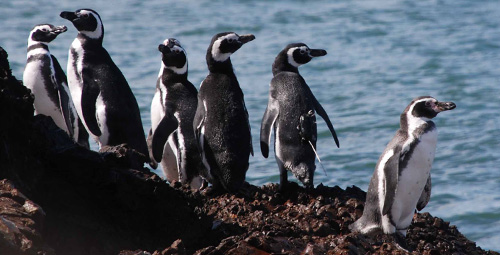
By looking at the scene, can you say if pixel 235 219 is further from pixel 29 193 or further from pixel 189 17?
pixel 189 17

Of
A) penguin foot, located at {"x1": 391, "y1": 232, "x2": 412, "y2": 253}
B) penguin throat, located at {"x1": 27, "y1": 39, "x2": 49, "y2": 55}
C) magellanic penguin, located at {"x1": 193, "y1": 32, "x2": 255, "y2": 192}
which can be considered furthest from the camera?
penguin throat, located at {"x1": 27, "y1": 39, "x2": 49, "y2": 55}

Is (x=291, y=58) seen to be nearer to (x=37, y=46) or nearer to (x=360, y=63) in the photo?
(x=37, y=46)

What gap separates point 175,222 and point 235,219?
728 millimetres

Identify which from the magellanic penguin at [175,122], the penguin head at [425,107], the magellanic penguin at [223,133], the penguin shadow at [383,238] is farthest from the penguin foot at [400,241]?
the magellanic penguin at [175,122]

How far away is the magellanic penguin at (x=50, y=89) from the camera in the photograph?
7328 mm

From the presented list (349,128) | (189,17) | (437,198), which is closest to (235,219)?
(437,198)

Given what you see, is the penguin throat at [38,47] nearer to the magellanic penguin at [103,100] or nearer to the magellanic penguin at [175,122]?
the magellanic penguin at [103,100]

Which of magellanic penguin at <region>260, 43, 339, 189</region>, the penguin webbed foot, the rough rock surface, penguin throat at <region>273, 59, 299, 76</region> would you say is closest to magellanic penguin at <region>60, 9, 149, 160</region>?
magellanic penguin at <region>260, 43, 339, 189</region>

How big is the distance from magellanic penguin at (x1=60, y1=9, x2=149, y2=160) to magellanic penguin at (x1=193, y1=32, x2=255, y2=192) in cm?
61

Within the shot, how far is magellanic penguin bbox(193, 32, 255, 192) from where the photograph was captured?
642cm

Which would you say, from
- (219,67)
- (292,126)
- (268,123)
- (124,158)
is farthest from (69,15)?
(124,158)

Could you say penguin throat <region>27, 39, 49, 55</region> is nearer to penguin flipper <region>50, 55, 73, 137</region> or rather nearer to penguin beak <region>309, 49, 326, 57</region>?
penguin flipper <region>50, 55, 73, 137</region>

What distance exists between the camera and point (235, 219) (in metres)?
5.65

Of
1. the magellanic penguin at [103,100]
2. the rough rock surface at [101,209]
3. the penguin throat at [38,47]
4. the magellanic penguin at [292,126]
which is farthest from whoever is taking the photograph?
the penguin throat at [38,47]
